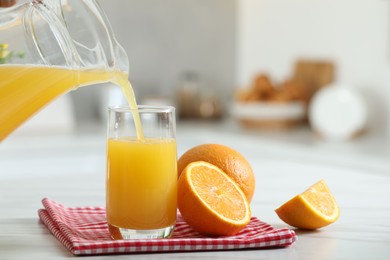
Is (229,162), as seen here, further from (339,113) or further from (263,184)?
(339,113)

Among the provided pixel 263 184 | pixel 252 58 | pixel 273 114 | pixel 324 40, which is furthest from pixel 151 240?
pixel 252 58

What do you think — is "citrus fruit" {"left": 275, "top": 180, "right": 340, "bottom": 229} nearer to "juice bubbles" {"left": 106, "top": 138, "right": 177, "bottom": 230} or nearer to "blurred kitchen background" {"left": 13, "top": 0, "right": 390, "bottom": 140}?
"juice bubbles" {"left": 106, "top": 138, "right": 177, "bottom": 230}

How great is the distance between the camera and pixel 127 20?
3.70 m

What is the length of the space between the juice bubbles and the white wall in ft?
7.19

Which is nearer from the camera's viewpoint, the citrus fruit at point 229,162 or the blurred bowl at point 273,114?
the citrus fruit at point 229,162

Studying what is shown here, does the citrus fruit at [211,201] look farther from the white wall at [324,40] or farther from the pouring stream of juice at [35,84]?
the white wall at [324,40]

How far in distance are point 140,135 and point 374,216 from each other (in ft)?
1.54

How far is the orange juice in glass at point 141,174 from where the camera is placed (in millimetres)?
1061

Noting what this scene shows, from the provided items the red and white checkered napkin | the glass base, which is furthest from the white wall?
the glass base

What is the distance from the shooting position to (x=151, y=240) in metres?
1.02

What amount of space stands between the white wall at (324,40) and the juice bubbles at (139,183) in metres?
2.19

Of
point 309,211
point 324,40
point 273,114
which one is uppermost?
point 324,40

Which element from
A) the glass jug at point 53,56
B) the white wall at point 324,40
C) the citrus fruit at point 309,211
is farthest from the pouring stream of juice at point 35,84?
the white wall at point 324,40

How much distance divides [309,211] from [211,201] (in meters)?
0.16
